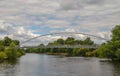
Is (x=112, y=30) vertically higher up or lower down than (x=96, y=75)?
higher up

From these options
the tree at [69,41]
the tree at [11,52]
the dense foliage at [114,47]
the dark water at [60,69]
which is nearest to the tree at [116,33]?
the dense foliage at [114,47]

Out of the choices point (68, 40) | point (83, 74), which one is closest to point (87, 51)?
point (68, 40)

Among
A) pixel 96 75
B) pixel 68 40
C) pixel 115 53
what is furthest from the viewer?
pixel 68 40

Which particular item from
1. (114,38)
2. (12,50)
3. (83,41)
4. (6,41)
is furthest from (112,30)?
(83,41)

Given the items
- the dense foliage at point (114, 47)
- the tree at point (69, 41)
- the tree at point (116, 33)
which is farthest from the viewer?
the tree at point (69, 41)

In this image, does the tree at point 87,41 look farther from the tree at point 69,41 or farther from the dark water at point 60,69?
the dark water at point 60,69

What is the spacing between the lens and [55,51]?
197125 millimetres

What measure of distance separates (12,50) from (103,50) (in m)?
31.1

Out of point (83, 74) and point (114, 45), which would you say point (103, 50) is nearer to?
point (114, 45)

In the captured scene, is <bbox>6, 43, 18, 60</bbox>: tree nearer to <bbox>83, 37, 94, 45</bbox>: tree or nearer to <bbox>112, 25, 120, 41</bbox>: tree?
<bbox>112, 25, 120, 41</bbox>: tree

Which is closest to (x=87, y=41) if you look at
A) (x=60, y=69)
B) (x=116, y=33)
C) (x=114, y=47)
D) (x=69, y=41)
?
(x=69, y=41)

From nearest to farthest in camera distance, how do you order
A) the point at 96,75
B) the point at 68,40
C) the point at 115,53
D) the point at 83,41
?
the point at 96,75
the point at 115,53
the point at 83,41
the point at 68,40

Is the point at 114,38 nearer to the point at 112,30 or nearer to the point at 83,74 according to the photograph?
the point at 112,30

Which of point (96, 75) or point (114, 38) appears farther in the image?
point (114, 38)
